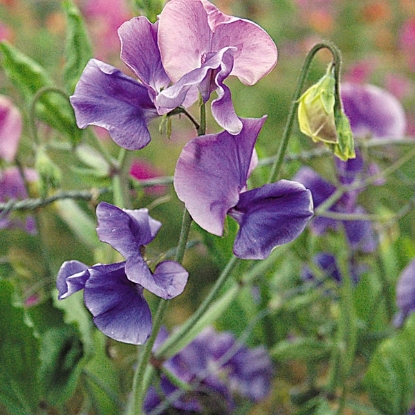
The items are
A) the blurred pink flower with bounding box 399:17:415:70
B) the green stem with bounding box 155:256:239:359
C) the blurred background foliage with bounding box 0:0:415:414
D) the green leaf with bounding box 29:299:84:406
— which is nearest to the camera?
the green stem with bounding box 155:256:239:359

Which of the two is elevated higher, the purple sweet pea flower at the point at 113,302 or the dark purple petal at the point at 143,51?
the dark purple petal at the point at 143,51

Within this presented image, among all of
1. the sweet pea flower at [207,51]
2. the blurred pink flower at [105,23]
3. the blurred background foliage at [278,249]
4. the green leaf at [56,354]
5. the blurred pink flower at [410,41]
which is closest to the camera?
the sweet pea flower at [207,51]

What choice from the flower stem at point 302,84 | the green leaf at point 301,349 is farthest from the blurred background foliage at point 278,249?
the flower stem at point 302,84

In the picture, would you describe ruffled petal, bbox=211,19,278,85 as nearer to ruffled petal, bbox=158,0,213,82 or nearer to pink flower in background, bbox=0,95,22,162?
ruffled petal, bbox=158,0,213,82

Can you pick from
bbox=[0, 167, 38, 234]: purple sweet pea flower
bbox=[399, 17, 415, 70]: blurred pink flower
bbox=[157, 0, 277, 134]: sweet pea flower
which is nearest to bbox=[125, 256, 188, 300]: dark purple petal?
bbox=[157, 0, 277, 134]: sweet pea flower

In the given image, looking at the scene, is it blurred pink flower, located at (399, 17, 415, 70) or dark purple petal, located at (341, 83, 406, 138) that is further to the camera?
blurred pink flower, located at (399, 17, 415, 70)

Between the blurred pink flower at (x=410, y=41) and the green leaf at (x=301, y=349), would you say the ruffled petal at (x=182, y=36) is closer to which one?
the green leaf at (x=301, y=349)
